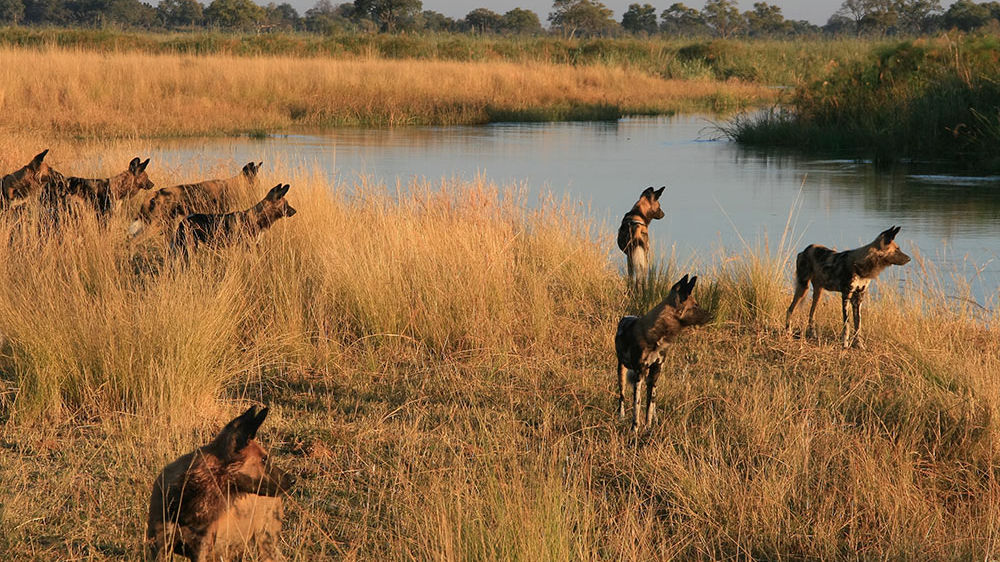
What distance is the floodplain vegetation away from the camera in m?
3.67

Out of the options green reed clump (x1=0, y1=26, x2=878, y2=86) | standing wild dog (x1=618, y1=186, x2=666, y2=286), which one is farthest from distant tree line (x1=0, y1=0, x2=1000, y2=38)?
standing wild dog (x1=618, y1=186, x2=666, y2=286)

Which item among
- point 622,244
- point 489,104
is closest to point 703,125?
point 489,104

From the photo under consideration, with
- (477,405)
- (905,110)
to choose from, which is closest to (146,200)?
(477,405)

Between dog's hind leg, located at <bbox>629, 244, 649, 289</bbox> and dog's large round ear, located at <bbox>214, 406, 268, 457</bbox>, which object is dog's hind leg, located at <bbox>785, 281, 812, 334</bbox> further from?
dog's large round ear, located at <bbox>214, 406, 268, 457</bbox>

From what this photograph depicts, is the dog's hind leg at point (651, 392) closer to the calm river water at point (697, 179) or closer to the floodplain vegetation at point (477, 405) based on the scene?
the floodplain vegetation at point (477, 405)

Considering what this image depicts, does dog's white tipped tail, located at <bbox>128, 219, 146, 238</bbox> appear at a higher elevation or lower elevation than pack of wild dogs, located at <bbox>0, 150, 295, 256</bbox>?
lower

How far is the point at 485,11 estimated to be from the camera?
94375 millimetres

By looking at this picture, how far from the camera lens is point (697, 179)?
50.6 ft

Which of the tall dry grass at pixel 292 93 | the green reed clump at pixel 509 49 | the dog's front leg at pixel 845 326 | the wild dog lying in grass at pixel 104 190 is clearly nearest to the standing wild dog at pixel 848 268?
the dog's front leg at pixel 845 326

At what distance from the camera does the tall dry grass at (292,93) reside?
2025cm

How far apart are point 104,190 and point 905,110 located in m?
14.5

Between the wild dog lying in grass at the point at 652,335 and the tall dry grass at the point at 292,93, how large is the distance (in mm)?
14708

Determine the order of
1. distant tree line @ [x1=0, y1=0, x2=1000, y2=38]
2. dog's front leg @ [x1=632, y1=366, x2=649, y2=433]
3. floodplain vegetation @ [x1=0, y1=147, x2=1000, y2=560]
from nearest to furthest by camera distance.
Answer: floodplain vegetation @ [x1=0, y1=147, x2=1000, y2=560] < dog's front leg @ [x1=632, y1=366, x2=649, y2=433] < distant tree line @ [x1=0, y1=0, x2=1000, y2=38]

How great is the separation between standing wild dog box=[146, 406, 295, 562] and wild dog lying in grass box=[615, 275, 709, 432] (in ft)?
6.29
